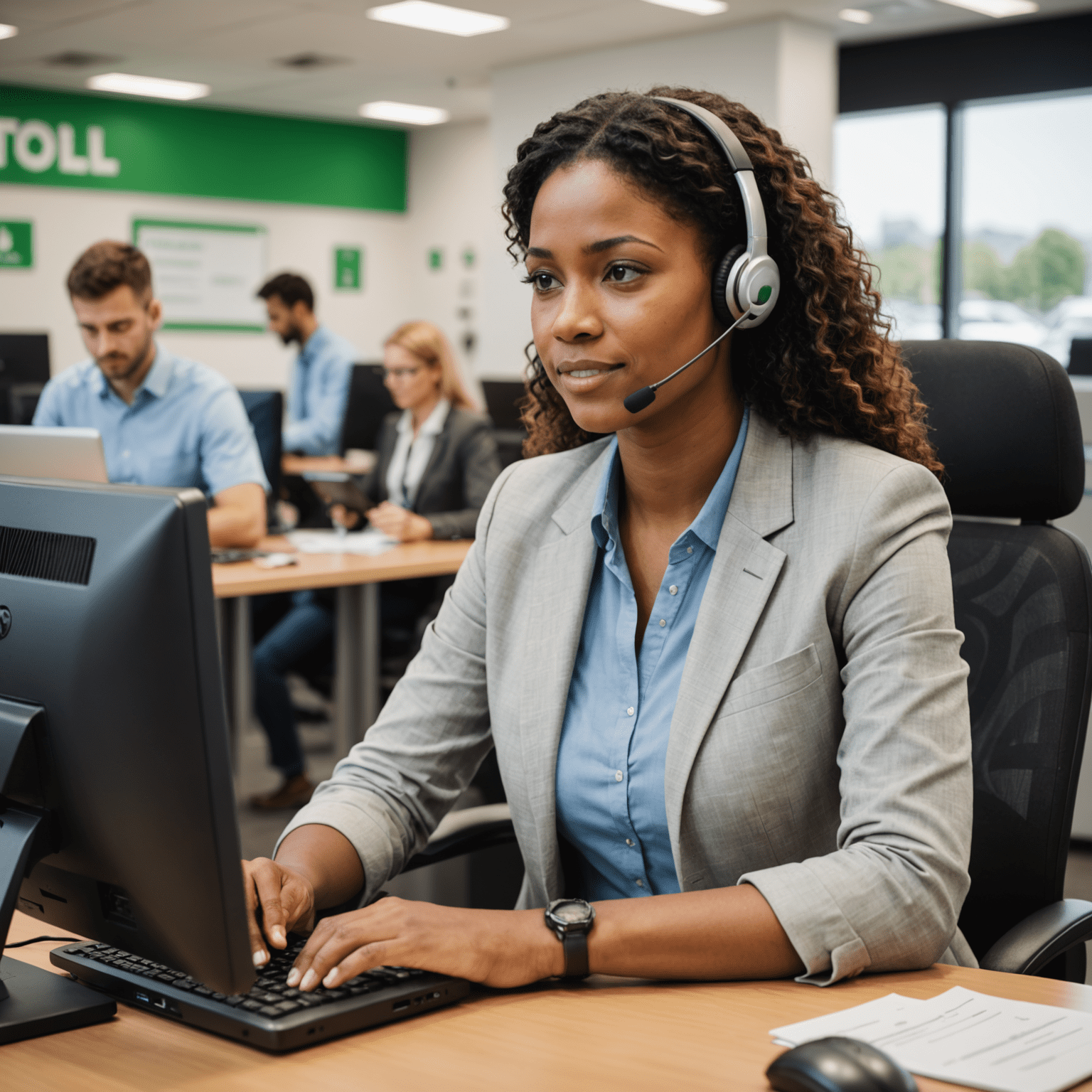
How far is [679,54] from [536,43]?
799 millimetres

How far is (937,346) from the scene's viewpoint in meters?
1.41

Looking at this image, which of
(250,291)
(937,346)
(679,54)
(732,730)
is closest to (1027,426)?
(937,346)

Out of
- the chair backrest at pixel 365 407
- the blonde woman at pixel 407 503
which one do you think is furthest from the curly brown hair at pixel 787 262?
the chair backrest at pixel 365 407

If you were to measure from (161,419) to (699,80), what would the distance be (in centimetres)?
433

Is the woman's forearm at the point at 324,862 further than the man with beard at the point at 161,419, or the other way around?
the man with beard at the point at 161,419

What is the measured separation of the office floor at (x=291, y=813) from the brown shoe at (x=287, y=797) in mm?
23

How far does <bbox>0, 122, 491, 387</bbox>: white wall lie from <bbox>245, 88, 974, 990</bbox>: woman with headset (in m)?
8.11

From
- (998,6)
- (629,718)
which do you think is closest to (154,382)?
(629,718)

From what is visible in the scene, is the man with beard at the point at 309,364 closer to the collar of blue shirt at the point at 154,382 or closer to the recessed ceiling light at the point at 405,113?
the collar of blue shirt at the point at 154,382

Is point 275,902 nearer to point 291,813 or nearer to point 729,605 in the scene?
point 729,605

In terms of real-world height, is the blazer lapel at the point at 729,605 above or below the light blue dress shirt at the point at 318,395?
below

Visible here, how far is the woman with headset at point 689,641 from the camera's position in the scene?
3.14ft

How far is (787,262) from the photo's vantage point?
1.19 m

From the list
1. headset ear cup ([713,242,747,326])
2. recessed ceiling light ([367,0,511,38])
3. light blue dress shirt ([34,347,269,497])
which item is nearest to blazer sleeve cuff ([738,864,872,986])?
headset ear cup ([713,242,747,326])
